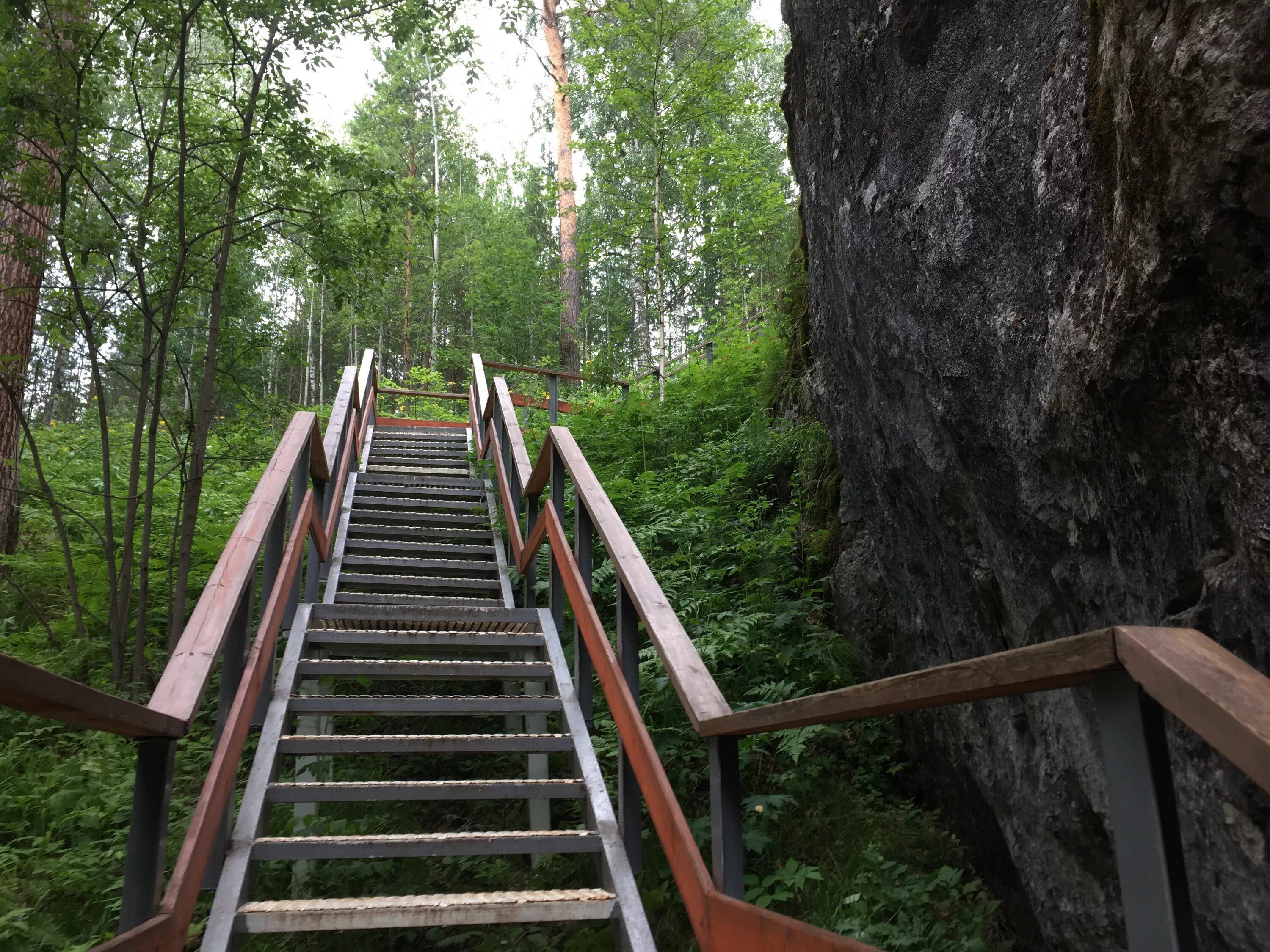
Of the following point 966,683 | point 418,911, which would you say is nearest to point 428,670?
point 418,911

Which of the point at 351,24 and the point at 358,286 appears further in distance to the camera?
the point at 358,286

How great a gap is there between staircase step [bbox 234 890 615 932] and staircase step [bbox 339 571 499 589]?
3.06 meters

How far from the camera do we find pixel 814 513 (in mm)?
5145

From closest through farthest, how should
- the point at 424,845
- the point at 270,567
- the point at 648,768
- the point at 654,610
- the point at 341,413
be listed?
the point at 648,768 < the point at 654,610 < the point at 424,845 < the point at 270,567 < the point at 341,413

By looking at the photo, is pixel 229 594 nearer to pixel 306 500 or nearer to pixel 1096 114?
pixel 306 500

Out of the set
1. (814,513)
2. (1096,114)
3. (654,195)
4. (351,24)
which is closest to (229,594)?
(1096,114)

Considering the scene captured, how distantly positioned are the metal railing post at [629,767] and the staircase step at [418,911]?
0.72 ft

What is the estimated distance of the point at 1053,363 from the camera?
1.94 metres

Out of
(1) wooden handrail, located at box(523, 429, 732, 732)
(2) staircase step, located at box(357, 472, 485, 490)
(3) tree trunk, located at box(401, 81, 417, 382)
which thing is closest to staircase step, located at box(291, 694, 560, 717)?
(1) wooden handrail, located at box(523, 429, 732, 732)

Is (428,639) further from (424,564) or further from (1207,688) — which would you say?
(1207,688)

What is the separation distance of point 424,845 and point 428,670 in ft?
3.91

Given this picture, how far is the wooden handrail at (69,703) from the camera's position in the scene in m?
1.17

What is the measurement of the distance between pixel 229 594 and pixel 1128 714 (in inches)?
90.5

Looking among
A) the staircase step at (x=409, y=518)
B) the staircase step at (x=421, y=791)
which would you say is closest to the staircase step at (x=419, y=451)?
the staircase step at (x=409, y=518)
